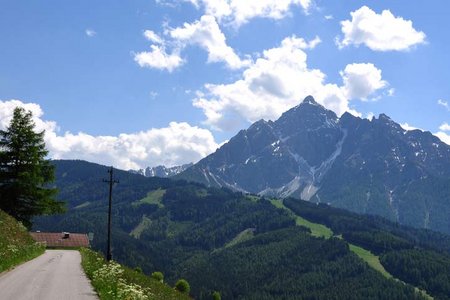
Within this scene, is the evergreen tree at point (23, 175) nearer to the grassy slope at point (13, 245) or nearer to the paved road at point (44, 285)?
the grassy slope at point (13, 245)

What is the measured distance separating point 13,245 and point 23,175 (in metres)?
14.7

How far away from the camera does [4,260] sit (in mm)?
34906

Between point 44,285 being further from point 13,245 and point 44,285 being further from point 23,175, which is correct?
point 23,175

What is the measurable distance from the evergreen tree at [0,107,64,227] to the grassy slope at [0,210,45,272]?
4940mm

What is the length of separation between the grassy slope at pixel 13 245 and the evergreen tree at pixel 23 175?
4.94m

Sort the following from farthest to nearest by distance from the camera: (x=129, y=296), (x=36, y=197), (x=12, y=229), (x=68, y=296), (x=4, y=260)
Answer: (x=36, y=197)
(x=12, y=229)
(x=4, y=260)
(x=68, y=296)
(x=129, y=296)

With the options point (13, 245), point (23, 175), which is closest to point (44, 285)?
point (13, 245)

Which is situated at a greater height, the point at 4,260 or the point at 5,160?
the point at 5,160

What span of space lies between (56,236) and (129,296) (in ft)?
333

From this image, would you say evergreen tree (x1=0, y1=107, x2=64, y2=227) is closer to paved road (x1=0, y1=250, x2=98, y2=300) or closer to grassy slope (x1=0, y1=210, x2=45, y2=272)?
grassy slope (x1=0, y1=210, x2=45, y2=272)

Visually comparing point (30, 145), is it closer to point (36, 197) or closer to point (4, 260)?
point (36, 197)

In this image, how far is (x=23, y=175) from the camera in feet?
178

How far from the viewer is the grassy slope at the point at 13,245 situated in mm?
36237

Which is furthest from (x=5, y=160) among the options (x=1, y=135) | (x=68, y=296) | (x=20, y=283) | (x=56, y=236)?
(x=56, y=236)
